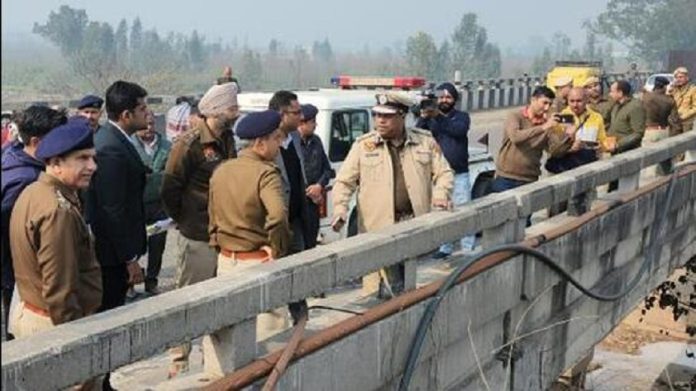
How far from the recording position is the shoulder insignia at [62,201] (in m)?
3.04

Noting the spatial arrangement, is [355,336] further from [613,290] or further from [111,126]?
[613,290]

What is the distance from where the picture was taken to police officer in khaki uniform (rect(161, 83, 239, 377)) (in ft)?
15.8

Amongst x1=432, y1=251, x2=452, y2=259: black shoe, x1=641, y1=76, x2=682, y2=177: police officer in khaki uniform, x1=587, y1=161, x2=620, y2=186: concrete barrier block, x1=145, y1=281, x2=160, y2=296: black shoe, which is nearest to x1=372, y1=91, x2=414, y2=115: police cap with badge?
x1=432, y1=251, x2=452, y2=259: black shoe

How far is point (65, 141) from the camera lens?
3.25 m

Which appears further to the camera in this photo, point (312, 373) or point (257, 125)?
point (257, 125)

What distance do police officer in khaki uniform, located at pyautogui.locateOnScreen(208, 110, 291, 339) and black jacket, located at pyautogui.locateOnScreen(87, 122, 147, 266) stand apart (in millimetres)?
376

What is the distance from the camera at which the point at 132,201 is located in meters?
4.24

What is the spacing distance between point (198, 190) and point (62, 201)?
1.82 metres

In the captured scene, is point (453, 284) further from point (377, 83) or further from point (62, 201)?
point (377, 83)

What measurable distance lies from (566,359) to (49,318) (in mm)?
3970

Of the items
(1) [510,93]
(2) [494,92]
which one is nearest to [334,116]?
(2) [494,92]

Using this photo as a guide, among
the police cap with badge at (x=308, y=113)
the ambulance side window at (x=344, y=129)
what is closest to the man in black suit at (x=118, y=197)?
the police cap with badge at (x=308, y=113)

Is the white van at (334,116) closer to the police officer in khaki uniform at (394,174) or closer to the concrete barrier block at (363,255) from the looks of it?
the police officer in khaki uniform at (394,174)

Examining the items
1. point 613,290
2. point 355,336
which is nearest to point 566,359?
point 613,290
